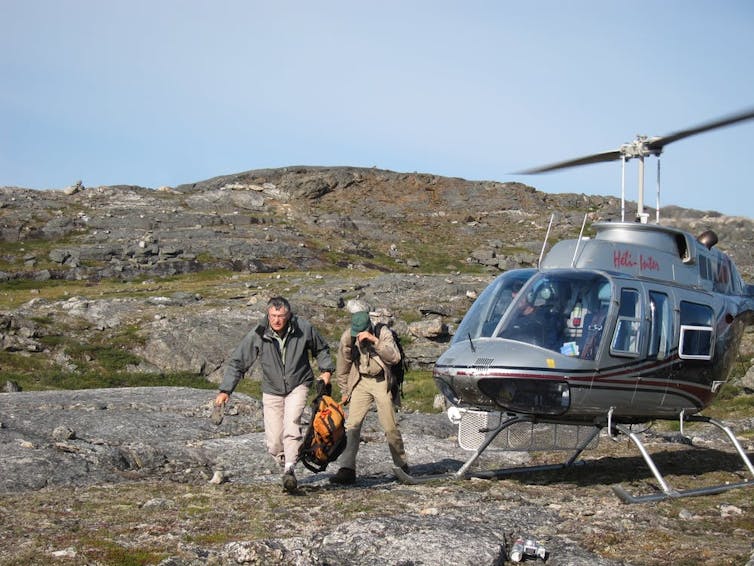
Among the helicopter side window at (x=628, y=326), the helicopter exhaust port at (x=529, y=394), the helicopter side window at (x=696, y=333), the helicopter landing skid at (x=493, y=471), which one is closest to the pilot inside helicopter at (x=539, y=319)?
the helicopter exhaust port at (x=529, y=394)

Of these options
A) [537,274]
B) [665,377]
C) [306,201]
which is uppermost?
[306,201]

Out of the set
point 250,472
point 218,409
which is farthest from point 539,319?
point 250,472

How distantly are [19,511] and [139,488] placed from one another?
2.00 m

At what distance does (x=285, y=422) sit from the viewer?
11031 mm

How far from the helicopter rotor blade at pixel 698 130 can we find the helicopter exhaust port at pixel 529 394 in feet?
12.0

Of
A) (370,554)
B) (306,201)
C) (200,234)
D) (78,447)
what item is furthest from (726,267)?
(306,201)

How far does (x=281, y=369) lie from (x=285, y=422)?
24.8 inches

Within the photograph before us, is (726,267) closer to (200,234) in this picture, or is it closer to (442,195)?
(200,234)

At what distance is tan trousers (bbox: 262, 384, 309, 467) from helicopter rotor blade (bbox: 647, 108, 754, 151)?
5.70 meters

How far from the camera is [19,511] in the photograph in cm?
959

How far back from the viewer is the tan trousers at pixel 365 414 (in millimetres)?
11562

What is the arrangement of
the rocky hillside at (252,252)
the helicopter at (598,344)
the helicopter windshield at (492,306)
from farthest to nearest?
the rocky hillside at (252,252)
the helicopter windshield at (492,306)
the helicopter at (598,344)

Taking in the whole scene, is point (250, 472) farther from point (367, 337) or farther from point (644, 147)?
point (644, 147)

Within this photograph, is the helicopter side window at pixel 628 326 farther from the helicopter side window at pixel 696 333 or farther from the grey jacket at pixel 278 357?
the grey jacket at pixel 278 357
